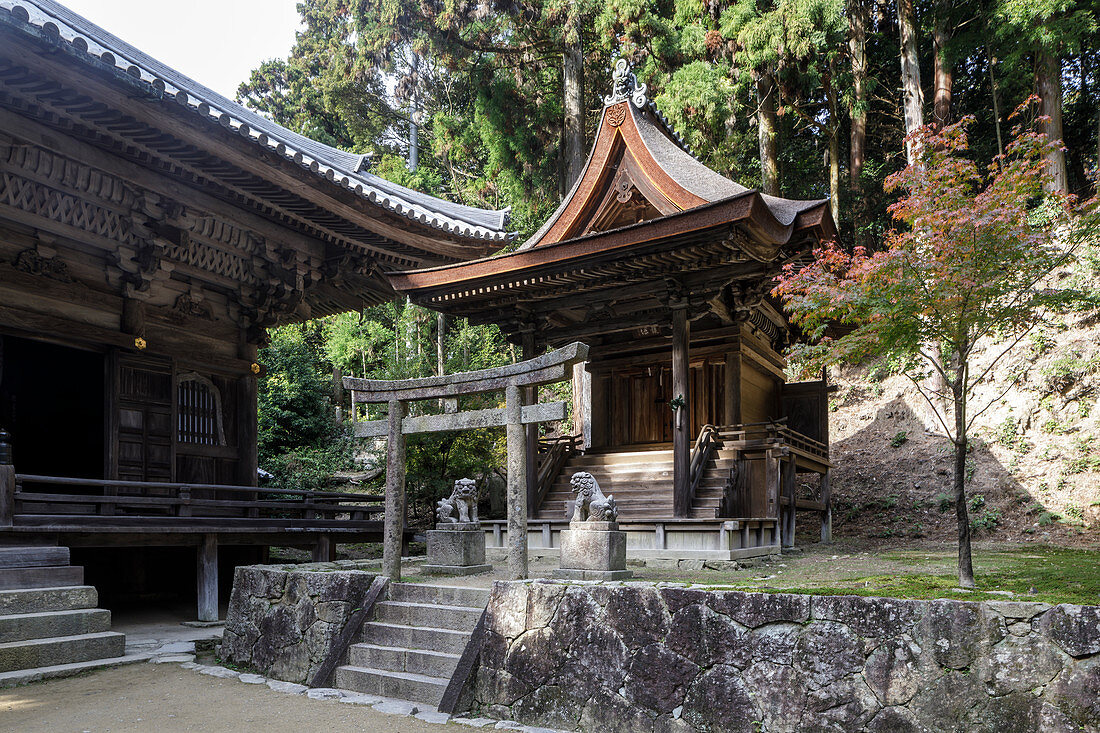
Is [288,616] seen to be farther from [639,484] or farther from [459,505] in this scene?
[639,484]

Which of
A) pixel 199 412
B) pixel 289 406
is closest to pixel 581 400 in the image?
pixel 199 412

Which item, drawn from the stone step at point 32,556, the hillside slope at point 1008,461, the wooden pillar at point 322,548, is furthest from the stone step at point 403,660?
the hillside slope at point 1008,461

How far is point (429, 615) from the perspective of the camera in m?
7.05

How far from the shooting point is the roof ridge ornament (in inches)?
539

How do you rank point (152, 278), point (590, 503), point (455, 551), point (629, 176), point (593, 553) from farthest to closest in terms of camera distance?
point (629, 176)
point (152, 278)
point (455, 551)
point (590, 503)
point (593, 553)

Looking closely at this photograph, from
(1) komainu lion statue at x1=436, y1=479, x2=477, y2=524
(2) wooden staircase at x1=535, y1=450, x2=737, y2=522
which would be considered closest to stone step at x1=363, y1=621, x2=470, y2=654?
(1) komainu lion statue at x1=436, y1=479, x2=477, y2=524

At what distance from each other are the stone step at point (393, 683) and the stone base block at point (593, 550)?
1746mm

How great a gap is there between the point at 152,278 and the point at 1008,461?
1731 centimetres

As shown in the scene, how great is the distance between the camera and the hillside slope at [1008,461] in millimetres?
14570

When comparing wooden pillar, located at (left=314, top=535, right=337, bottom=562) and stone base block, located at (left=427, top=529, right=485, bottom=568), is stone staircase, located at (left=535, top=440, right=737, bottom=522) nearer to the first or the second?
stone base block, located at (left=427, top=529, right=485, bottom=568)

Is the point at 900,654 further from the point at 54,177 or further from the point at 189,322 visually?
the point at 189,322

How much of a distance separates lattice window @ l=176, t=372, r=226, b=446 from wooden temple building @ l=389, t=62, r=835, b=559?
11.5 feet

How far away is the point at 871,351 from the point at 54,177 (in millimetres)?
9513

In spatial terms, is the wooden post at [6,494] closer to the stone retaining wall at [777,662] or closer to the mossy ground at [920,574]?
the stone retaining wall at [777,662]
